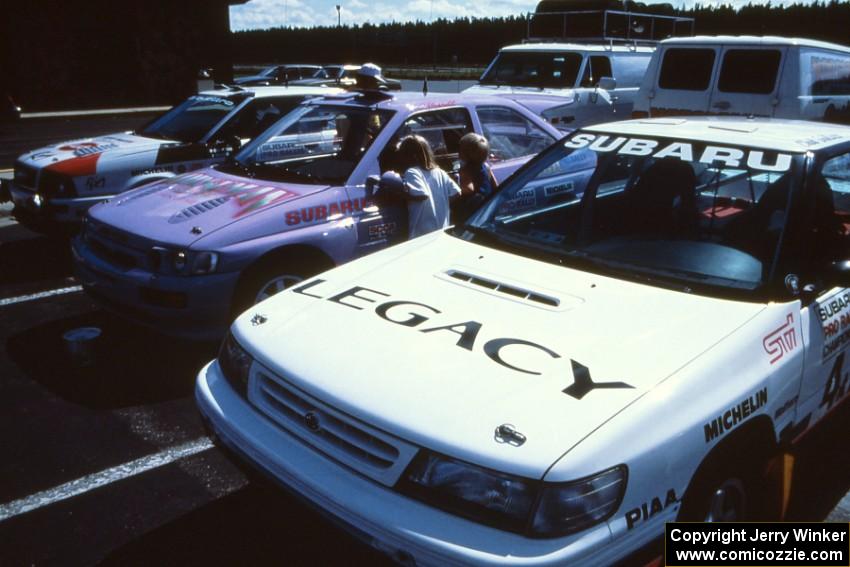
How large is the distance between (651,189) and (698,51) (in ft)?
23.0

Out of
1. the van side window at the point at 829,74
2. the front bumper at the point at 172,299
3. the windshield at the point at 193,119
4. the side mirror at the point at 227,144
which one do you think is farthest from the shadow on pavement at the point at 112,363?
the van side window at the point at 829,74

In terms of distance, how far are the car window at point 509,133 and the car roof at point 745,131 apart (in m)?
2.21

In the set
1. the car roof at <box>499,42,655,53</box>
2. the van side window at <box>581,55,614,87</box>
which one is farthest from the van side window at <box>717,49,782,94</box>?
the car roof at <box>499,42,655,53</box>

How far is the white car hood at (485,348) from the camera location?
2.18m

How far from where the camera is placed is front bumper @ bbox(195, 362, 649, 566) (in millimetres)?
2002

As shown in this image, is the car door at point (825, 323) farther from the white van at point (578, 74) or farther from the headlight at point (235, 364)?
the white van at point (578, 74)

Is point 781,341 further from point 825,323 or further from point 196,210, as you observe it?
point 196,210

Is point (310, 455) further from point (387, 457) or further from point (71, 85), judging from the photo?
point (71, 85)

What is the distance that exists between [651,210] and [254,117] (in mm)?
5038

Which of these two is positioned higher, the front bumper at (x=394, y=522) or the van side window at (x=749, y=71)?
the van side window at (x=749, y=71)

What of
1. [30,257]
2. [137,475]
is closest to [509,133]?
[137,475]

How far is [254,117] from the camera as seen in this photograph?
24.3ft

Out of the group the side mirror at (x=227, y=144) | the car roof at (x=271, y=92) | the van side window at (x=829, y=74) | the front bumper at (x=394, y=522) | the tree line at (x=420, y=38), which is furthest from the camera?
the tree line at (x=420, y=38)

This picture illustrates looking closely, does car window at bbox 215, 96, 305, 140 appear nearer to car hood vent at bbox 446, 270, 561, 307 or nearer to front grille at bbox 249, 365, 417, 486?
car hood vent at bbox 446, 270, 561, 307
